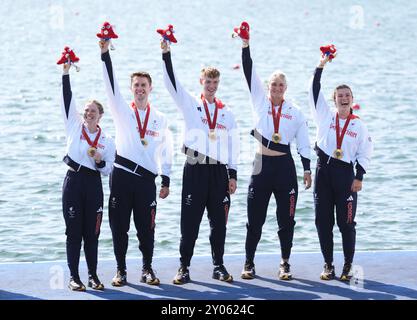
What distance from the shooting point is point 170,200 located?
15.3 metres

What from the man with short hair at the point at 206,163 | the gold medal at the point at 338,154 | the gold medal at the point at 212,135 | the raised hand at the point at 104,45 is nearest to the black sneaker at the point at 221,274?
the man with short hair at the point at 206,163

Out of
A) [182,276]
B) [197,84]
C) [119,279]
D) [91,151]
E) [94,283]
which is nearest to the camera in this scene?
[91,151]

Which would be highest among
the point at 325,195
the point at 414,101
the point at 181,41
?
the point at 181,41

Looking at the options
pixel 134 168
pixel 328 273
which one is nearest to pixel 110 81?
pixel 134 168

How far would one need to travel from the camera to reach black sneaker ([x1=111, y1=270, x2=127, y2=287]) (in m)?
9.09

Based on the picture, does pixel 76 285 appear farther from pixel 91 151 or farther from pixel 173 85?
pixel 173 85

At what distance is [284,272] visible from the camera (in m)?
9.38

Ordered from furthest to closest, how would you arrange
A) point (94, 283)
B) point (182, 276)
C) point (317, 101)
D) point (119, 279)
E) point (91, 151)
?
1. point (317, 101)
2. point (182, 276)
3. point (119, 279)
4. point (94, 283)
5. point (91, 151)

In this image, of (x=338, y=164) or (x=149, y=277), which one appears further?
(x=338, y=164)

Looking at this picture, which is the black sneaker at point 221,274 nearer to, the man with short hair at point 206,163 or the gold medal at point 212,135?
the man with short hair at point 206,163

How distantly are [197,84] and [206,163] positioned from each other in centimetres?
1723

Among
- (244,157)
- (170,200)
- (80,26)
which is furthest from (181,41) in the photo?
(170,200)

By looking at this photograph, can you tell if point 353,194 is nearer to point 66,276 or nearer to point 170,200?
Result: point 66,276

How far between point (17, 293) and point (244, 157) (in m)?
10.0
